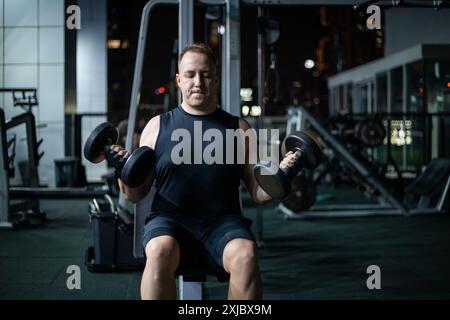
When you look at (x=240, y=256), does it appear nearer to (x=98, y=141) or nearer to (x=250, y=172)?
(x=250, y=172)

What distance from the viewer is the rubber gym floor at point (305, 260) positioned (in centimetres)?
277

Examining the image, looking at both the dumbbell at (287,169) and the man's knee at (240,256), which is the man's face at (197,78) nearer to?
the dumbbell at (287,169)

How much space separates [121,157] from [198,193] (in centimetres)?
26

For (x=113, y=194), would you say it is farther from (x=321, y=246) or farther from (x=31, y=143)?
(x=321, y=246)

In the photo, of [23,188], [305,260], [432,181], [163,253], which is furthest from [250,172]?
[432,181]

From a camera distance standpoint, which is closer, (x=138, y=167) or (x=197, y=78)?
(x=138, y=167)

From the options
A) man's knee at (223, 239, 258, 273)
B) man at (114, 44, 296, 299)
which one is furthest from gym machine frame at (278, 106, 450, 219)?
man's knee at (223, 239, 258, 273)

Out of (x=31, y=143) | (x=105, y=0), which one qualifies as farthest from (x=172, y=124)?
(x=105, y=0)

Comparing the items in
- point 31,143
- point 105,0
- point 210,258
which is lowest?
point 210,258

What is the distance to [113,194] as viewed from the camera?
663 cm

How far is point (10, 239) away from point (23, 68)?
4.00 feet

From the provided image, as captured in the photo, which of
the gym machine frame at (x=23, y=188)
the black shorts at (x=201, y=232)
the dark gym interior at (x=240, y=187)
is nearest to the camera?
the black shorts at (x=201, y=232)

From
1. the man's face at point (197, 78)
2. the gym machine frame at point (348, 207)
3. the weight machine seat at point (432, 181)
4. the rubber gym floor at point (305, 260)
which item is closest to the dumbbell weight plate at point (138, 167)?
the man's face at point (197, 78)

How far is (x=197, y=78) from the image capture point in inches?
71.8
